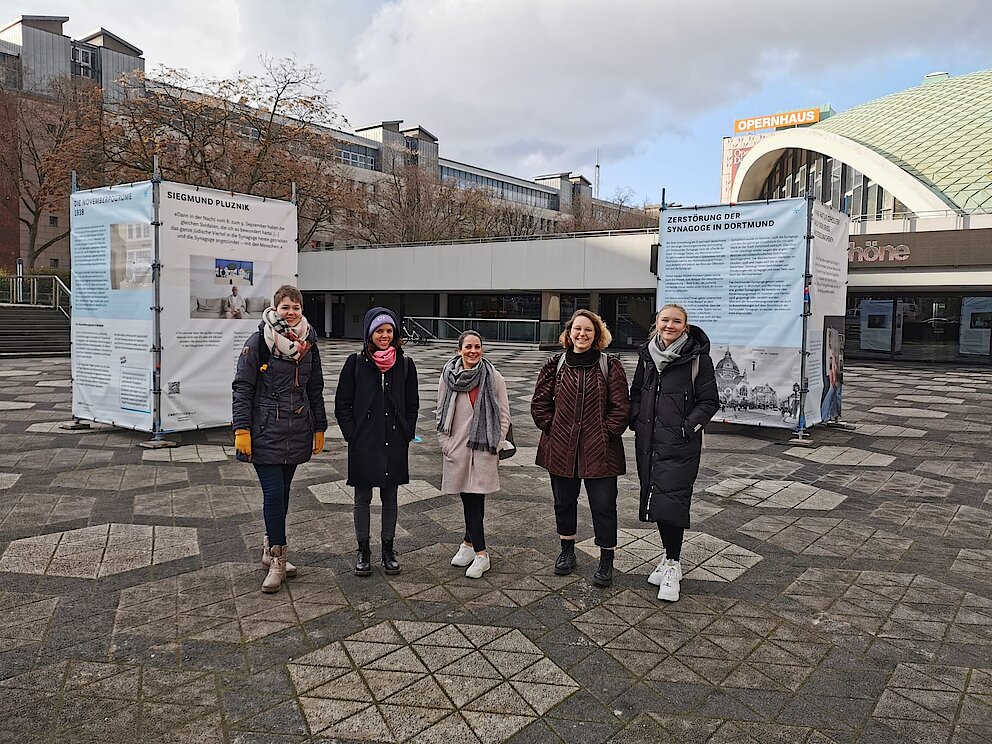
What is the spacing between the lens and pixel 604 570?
14.9ft

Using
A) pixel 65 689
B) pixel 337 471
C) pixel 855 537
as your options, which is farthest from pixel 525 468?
pixel 65 689

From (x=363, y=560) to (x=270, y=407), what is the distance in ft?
3.84

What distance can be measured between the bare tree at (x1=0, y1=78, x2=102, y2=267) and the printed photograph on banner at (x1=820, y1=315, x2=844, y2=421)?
2295 cm

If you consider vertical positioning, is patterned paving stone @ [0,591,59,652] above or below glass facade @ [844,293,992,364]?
below

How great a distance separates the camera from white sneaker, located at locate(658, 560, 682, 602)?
4277 millimetres

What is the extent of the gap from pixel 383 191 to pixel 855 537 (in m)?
47.5

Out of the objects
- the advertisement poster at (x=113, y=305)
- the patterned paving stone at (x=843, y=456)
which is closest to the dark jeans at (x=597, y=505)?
the patterned paving stone at (x=843, y=456)

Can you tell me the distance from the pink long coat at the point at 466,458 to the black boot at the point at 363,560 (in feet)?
2.14

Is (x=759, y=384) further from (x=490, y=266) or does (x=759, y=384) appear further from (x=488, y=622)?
(x=490, y=266)

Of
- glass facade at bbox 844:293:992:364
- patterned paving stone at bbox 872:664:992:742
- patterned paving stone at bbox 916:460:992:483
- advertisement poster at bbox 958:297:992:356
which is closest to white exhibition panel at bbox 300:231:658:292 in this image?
glass facade at bbox 844:293:992:364

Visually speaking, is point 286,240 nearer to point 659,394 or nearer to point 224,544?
point 224,544

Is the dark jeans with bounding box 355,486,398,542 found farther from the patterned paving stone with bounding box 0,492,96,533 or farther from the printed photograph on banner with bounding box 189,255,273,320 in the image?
the printed photograph on banner with bounding box 189,255,273,320

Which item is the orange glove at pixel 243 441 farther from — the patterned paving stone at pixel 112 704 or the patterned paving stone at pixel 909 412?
the patterned paving stone at pixel 909 412

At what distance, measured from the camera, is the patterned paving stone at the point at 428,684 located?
9.73 ft
